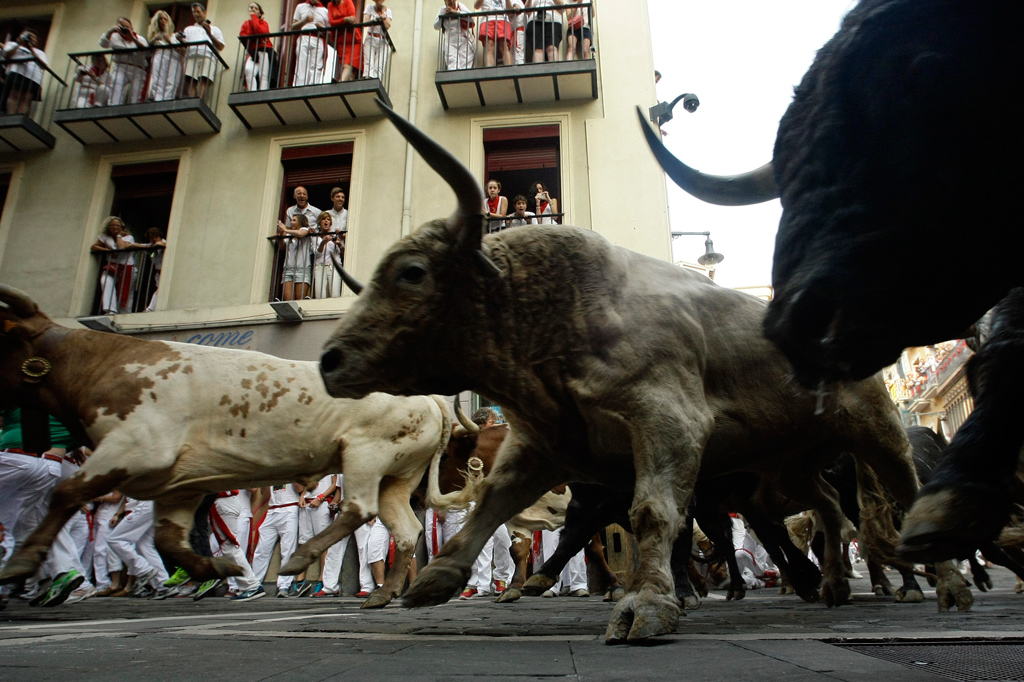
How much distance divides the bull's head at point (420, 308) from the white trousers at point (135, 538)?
5902 mm

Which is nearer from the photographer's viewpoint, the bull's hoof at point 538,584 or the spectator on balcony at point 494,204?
the bull's hoof at point 538,584

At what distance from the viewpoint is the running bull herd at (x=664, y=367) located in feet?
5.04

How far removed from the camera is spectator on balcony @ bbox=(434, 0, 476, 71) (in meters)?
14.2

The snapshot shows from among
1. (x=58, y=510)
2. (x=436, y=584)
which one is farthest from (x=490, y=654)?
(x=58, y=510)

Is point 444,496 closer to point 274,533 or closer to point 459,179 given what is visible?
point 274,533

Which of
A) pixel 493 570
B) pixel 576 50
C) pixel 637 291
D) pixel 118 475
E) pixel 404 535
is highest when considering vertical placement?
pixel 576 50

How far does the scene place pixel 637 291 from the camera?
129 inches

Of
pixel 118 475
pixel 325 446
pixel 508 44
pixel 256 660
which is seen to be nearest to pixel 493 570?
pixel 325 446

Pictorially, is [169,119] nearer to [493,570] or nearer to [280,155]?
[280,155]

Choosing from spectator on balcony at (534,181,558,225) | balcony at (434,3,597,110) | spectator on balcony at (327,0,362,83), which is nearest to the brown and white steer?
spectator on balcony at (534,181,558,225)

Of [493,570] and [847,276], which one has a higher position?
[847,276]

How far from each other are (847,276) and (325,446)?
4.86 metres

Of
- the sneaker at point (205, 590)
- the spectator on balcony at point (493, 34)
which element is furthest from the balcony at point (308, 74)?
the sneaker at point (205, 590)

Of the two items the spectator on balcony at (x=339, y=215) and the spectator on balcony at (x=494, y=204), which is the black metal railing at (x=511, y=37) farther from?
the spectator on balcony at (x=339, y=215)
